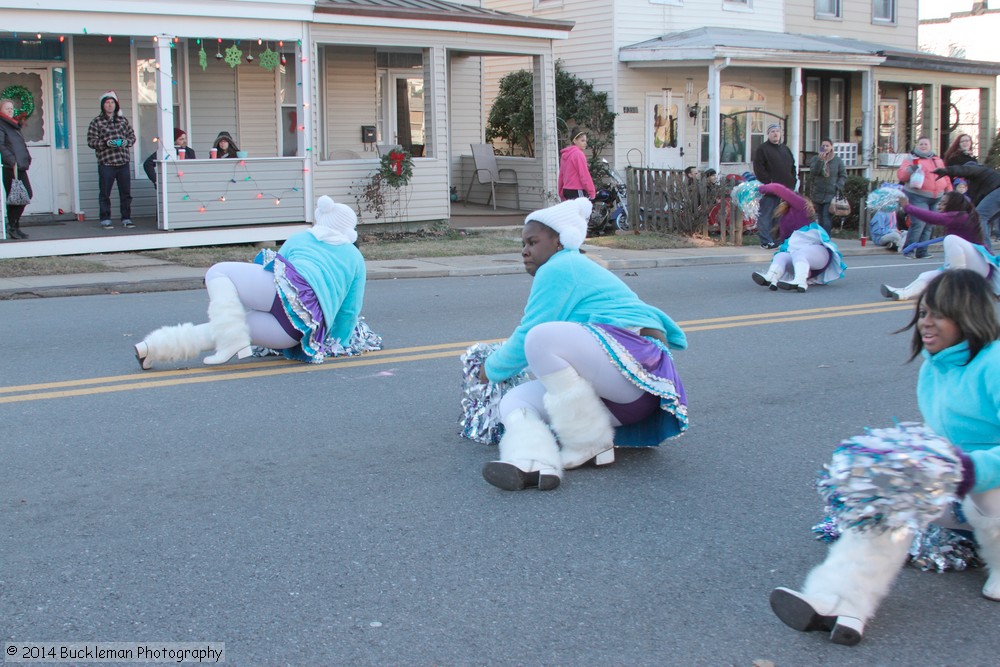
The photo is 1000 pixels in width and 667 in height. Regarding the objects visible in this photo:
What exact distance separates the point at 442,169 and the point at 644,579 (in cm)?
1525

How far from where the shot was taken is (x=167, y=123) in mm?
15656

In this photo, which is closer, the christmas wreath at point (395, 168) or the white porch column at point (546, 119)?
the christmas wreath at point (395, 168)

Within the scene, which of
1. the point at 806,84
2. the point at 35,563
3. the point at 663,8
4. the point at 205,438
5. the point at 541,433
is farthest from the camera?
the point at 806,84

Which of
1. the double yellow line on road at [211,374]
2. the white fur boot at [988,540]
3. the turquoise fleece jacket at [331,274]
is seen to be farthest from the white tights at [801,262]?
the white fur boot at [988,540]

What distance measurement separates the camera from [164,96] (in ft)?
50.7

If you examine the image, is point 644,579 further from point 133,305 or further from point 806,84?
point 806,84

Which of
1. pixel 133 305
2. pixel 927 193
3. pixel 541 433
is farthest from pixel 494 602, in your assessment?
pixel 927 193

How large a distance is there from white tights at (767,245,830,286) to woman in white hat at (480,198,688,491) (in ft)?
23.8

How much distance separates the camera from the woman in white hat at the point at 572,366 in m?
5.11

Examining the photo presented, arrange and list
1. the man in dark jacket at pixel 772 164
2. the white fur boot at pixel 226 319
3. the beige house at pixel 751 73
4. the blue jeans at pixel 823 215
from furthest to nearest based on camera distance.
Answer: the beige house at pixel 751 73 → the blue jeans at pixel 823 215 → the man in dark jacket at pixel 772 164 → the white fur boot at pixel 226 319

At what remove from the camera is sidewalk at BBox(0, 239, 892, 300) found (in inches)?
484

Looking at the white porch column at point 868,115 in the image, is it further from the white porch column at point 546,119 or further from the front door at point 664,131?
the white porch column at point 546,119

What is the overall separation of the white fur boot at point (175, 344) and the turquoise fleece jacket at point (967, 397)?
196 inches

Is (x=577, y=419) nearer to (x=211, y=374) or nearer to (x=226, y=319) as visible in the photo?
(x=226, y=319)
